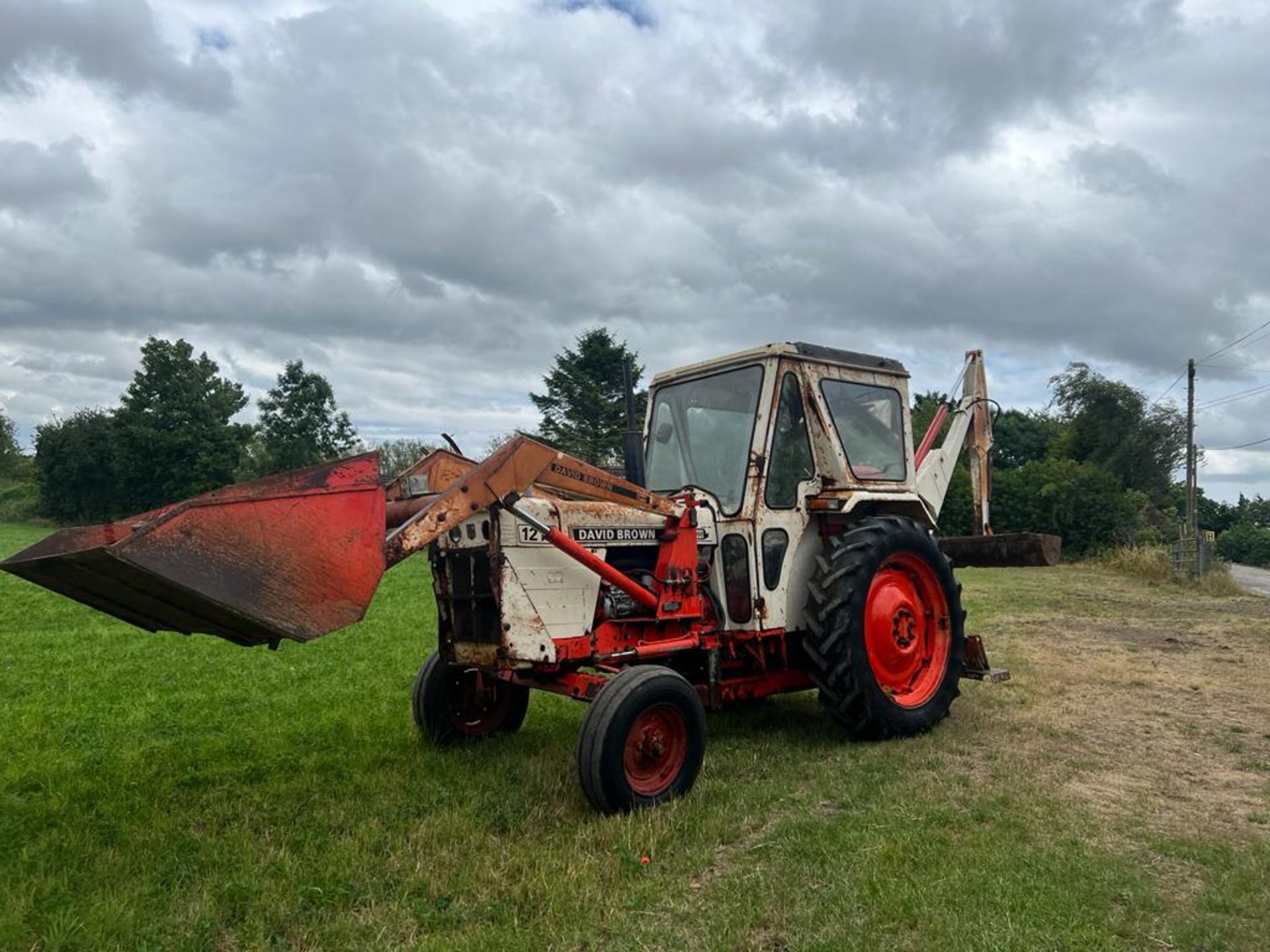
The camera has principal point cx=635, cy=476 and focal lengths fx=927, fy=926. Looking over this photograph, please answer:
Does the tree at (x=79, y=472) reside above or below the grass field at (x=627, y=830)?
above

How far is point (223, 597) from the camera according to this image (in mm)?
3434

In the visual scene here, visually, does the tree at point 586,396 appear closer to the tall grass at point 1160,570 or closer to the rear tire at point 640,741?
the tall grass at point 1160,570

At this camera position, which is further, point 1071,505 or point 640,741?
point 1071,505

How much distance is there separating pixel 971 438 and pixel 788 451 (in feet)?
9.56

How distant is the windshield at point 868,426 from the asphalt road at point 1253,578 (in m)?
17.5

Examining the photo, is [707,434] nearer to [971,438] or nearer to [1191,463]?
[971,438]

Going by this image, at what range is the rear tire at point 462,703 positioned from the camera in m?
5.95

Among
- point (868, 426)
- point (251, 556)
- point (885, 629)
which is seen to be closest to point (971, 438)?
point (868, 426)

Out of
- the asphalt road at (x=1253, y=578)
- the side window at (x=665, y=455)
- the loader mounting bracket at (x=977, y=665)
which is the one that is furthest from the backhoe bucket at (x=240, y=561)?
the asphalt road at (x=1253, y=578)

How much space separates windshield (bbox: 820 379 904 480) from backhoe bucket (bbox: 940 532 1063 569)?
3.33ft

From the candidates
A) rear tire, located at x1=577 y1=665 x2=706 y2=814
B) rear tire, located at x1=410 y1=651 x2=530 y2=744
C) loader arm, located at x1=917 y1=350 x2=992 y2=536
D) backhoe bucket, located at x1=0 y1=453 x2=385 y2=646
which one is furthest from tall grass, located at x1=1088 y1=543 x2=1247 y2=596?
backhoe bucket, located at x1=0 y1=453 x2=385 y2=646

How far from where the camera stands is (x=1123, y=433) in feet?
133

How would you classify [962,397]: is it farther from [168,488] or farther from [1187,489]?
[168,488]

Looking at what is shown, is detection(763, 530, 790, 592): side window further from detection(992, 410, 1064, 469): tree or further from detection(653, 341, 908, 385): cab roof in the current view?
detection(992, 410, 1064, 469): tree
